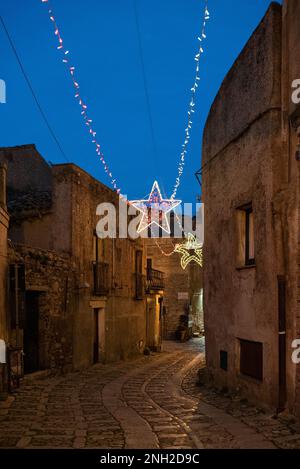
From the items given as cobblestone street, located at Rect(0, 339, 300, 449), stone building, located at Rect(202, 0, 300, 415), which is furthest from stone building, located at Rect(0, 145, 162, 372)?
stone building, located at Rect(202, 0, 300, 415)

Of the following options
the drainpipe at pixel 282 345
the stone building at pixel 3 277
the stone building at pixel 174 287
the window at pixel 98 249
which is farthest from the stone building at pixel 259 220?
the stone building at pixel 174 287

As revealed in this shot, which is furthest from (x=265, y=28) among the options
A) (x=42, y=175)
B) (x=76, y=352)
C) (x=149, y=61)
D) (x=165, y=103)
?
(x=165, y=103)

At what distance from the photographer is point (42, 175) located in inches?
771

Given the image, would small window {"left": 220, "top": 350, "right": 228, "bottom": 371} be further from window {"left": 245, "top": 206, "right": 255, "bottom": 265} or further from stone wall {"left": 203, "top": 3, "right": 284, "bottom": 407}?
window {"left": 245, "top": 206, "right": 255, "bottom": 265}

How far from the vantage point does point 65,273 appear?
1420cm

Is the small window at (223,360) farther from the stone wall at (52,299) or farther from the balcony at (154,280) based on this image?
the balcony at (154,280)

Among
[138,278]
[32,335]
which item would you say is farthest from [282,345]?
[138,278]

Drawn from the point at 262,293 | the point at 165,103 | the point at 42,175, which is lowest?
the point at 262,293

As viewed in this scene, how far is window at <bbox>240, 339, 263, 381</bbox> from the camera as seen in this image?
339 inches

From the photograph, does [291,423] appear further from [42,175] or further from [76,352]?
[42,175]

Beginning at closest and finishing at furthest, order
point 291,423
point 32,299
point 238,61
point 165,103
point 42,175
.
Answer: point 291,423 < point 238,61 < point 32,299 < point 42,175 < point 165,103

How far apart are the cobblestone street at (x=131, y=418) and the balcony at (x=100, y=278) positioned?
3793 millimetres

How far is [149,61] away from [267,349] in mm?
106714

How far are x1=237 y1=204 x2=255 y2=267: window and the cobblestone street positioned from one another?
252cm
